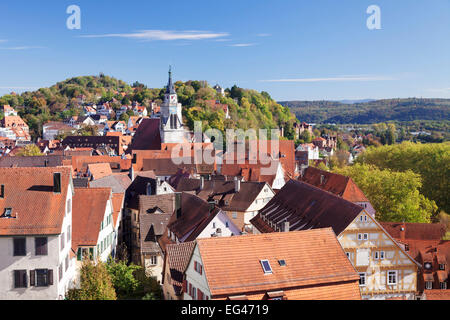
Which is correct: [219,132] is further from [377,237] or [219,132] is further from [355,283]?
[355,283]

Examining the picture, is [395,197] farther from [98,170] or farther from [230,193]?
[98,170]

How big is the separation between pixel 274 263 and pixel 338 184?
80.9ft

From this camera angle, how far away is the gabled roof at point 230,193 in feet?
129

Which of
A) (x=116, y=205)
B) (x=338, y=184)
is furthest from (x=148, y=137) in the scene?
(x=116, y=205)

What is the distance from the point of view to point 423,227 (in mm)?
35906

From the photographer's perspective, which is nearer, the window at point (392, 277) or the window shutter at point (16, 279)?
the window shutter at point (16, 279)

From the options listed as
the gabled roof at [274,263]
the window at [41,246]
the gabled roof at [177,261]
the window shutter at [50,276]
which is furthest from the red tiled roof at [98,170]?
the gabled roof at [274,263]

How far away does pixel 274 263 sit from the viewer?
18094mm

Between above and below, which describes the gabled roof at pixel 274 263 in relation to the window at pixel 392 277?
above

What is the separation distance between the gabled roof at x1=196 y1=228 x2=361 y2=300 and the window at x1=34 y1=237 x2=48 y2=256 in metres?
7.61

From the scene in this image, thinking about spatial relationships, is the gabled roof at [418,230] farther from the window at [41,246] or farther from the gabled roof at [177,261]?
the window at [41,246]

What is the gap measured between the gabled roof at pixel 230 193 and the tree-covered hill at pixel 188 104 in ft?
181

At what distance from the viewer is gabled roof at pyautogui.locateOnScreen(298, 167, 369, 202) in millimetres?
39125

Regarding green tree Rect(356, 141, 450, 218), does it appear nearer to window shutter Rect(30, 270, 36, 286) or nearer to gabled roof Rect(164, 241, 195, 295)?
gabled roof Rect(164, 241, 195, 295)
